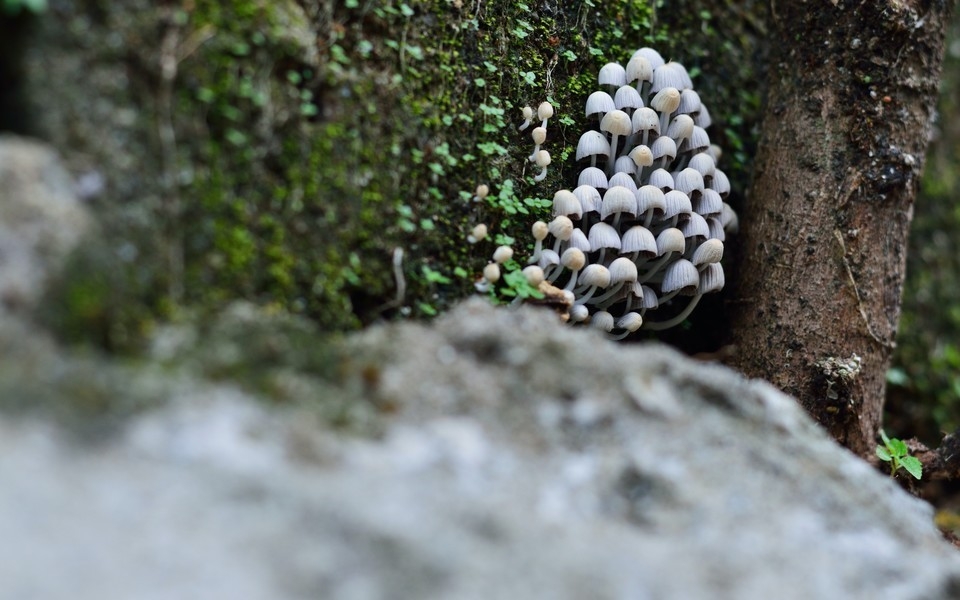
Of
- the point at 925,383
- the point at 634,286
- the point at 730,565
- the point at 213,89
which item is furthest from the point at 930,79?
the point at 213,89

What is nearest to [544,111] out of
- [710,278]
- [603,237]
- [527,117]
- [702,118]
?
[527,117]

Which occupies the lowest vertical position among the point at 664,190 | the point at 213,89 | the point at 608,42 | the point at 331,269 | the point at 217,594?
the point at 217,594

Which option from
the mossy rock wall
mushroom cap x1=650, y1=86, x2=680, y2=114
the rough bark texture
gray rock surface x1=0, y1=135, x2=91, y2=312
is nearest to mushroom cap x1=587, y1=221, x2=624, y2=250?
the mossy rock wall

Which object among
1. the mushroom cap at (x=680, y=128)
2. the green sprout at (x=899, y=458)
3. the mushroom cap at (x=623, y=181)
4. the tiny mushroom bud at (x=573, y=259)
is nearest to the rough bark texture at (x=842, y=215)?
the green sprout at (x=899, y=458)

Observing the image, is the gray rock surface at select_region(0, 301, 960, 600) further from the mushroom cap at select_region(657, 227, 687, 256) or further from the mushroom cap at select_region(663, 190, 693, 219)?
the mushroom cap at select_region(663, 190, 693, 219)

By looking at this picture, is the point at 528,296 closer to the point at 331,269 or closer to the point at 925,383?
the point at 331,269
